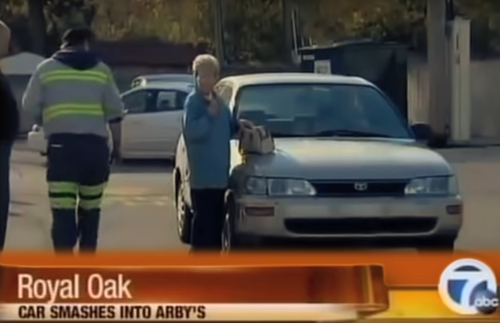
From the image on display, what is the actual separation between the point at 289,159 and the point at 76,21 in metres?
1.13

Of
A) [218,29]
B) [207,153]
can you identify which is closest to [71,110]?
[207,153]

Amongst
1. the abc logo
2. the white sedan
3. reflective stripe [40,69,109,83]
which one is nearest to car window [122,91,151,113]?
the white sedan

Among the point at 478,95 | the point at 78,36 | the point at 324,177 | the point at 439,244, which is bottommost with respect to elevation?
the point at 439,244

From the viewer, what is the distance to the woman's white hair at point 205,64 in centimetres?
338

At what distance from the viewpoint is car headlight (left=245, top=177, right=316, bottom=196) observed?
3.37m

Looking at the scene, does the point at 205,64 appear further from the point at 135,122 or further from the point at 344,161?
the point at 344,161

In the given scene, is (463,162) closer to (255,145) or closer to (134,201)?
(255,145)

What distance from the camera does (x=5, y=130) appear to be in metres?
3.42

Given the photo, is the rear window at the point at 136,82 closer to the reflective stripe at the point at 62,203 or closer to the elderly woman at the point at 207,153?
the elderly woman at the point at 207,153

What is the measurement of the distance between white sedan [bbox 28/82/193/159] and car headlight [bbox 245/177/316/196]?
1.44ft

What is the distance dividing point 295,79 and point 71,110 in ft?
3.45

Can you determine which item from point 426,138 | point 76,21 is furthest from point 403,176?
point 76,21

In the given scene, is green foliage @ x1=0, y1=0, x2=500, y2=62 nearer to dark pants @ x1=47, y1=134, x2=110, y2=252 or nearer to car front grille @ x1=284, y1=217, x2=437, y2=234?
dark pants @ x1=47, y1=134, x2=110, y2=252

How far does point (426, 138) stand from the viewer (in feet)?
11.4
